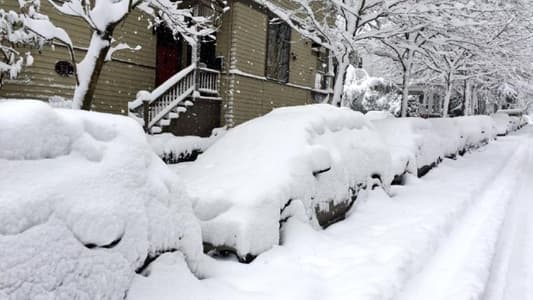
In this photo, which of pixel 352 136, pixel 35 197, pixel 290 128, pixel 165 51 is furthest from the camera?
pixel 165 51

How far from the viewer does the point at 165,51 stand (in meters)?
14.2

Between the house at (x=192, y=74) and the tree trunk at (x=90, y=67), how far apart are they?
3862mm

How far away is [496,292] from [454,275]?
15.3 inches

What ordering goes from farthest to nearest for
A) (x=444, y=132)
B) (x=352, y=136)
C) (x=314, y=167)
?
(x=444, y=132)
(x=352, y=136)
(x=314, y=167)

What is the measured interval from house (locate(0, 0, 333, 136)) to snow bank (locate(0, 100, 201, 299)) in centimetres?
749

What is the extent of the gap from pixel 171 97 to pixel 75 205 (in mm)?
9795

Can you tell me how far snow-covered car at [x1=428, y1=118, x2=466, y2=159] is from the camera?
12.1 meters

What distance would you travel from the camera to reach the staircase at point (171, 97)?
1105 cm

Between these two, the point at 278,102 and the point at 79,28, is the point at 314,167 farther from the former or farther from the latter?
the point at 278,102

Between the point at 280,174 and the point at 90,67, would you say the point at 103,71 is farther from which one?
the point at 280,174

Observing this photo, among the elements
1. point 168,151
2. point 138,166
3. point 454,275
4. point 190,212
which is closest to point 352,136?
point 454,275

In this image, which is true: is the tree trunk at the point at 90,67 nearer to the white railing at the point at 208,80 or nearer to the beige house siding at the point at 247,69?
the white railing at the point at 208,80

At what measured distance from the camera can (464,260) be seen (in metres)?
4.64

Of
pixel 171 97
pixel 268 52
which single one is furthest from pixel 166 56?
pixel 268 52
